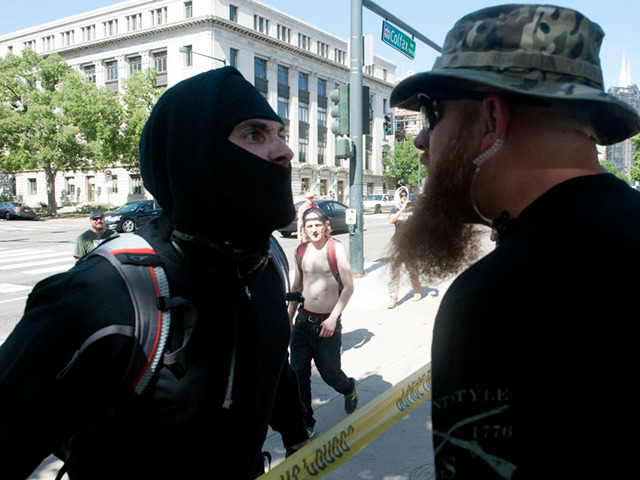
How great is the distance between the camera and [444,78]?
1203 millimetres

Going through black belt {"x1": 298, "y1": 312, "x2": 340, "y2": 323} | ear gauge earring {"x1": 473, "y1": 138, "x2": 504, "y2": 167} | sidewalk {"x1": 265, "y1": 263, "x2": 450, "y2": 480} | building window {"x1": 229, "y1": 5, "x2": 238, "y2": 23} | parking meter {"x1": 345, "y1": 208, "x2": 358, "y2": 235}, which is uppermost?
building window {"x1": 229, "y1": 5, "x2": 238, "y2": 23}

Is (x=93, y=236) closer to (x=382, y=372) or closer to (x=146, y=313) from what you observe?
(x=382, y=372)

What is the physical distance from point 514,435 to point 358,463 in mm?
3100

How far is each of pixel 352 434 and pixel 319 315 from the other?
1.71 metres

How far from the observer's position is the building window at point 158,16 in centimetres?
5112

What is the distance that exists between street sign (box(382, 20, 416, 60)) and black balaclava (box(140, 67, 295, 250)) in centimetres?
912

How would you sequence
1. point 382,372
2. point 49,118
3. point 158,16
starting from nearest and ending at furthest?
point 382,372
point 49,118
point 158,16

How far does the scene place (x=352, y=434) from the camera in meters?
3.02

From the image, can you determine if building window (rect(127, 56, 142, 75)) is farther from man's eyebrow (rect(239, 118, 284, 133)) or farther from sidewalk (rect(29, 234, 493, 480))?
man's eyebrow (rect(239, 118, 284, 133))

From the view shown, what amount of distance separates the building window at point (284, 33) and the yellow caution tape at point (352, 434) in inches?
2201

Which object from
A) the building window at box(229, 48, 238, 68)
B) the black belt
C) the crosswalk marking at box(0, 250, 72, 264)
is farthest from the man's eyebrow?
the building window at box(229, 48, 238, 68)

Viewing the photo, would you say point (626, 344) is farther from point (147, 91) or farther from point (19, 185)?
point (19, 185)

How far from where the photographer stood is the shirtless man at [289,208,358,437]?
4492 mm

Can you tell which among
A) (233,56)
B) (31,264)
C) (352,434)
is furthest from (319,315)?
(233,56)
